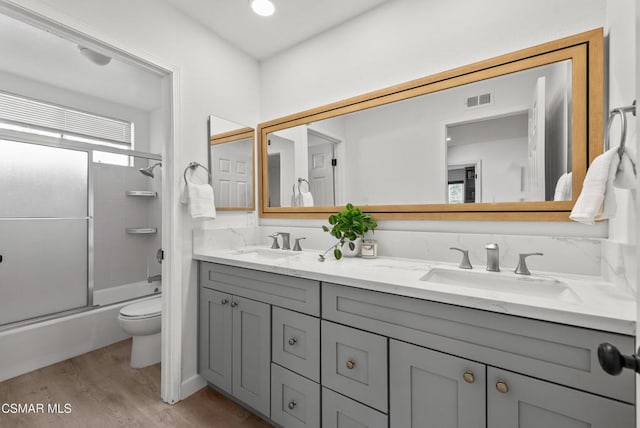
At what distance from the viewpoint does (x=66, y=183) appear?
2.71 metres

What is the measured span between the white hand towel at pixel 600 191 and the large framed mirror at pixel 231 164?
6.34 feet

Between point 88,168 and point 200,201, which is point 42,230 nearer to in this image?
point 88,168

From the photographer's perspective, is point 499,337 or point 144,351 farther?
point 144,351

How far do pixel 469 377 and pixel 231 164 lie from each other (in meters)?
1.91

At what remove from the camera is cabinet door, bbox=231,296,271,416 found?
1476mm

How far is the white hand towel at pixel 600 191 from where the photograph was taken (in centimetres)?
83

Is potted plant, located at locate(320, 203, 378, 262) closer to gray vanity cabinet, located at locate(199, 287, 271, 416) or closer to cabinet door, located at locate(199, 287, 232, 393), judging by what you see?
gray vanity cabinet, located at locate(199, 287, 271, 416)

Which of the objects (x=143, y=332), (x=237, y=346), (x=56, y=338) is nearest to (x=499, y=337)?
(x=237, y=346)

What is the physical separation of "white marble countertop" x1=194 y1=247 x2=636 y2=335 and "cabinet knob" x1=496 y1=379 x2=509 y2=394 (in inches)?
8.4

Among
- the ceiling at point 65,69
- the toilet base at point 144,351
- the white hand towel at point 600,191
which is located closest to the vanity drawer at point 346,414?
the white hand towel at point 600,191

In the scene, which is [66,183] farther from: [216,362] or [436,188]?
[436,188]

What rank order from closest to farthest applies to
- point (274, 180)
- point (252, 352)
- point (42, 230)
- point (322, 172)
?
1. point (252, 352)
2. point (322, 172)
3. point (274, 180)
4. point (42, 230)

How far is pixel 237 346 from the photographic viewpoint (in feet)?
5.29

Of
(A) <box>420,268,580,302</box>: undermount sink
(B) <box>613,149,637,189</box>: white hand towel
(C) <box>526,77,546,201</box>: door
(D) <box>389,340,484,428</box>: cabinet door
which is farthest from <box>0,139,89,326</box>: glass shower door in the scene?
(B) <box>613,149,637,189</box>: white hand towel
